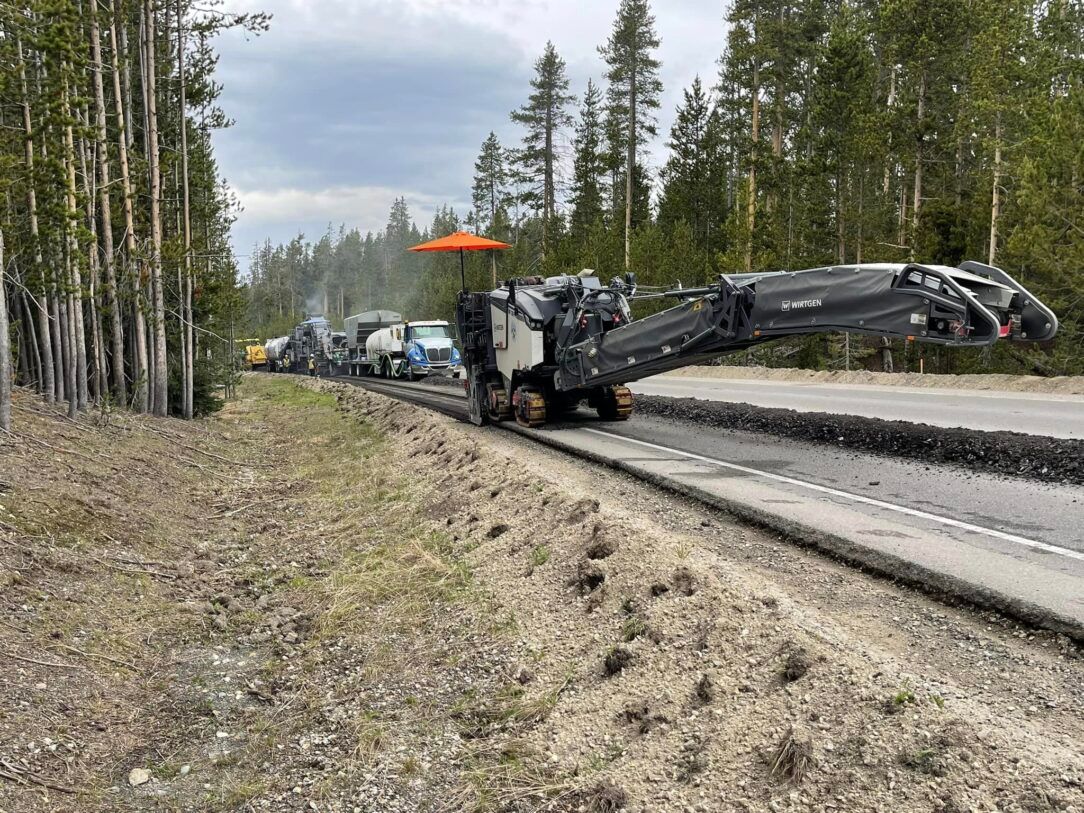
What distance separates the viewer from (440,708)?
17.3 feet

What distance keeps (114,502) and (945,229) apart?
1164 inches

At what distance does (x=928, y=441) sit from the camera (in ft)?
35.5

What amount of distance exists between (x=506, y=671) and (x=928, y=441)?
7.62 meters

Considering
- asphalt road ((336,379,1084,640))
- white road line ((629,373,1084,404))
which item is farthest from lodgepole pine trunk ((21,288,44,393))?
white road line ((629,373,1084,404))

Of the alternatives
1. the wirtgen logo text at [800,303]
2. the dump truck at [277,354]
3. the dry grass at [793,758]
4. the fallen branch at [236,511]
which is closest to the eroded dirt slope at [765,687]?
the dry grass at [793,758]

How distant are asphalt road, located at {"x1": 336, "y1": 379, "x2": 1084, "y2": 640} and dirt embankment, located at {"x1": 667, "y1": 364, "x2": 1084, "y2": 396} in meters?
9.66

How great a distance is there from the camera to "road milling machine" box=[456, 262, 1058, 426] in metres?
7.63

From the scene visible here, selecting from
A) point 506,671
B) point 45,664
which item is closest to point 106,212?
point 45,664

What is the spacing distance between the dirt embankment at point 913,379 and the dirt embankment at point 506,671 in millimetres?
13483

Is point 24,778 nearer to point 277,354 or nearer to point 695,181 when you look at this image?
point 695,181

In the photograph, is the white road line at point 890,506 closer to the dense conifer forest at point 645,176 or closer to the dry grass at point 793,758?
the dry grass at point 793,758

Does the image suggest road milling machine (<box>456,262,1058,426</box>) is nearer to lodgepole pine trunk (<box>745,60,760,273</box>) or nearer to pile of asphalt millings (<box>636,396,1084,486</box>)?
pile of asphalt millings (<box>636,396,1084,486</box>)

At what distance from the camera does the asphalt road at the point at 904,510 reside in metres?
5.32

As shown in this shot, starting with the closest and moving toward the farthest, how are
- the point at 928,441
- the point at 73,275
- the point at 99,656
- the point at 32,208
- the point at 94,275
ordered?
the point at 99,656 < the point at 928,441 < the point at 32,208 < the point at 73,275 < the point at 94,275
